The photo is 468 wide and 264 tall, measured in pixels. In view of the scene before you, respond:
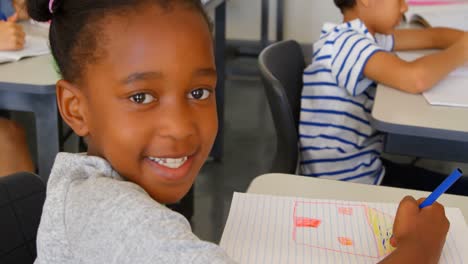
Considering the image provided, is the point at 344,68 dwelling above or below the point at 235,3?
above

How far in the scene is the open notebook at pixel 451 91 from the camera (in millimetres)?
1390

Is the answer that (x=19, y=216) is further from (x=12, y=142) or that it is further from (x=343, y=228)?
(x=12, y=142)

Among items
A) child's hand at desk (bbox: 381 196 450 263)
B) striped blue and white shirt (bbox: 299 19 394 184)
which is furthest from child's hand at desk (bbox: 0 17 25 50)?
child's hand at desk (bbox: 381 196 450 263)

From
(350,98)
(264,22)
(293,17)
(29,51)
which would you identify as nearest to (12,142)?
(29,51)

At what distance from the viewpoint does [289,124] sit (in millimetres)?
1505

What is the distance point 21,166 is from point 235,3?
9.17 ft

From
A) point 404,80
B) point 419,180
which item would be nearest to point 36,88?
point 404,80

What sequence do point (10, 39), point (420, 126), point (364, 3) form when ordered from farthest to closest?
point (364, 3) → point (10, 39) → point (420, 126)

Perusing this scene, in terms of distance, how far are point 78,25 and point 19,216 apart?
40cm

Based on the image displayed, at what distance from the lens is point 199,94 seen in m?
0.77

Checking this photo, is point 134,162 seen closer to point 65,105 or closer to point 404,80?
point 65,105

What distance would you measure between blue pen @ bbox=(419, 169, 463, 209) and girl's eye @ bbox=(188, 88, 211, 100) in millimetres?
346

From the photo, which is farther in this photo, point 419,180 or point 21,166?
point 21,166

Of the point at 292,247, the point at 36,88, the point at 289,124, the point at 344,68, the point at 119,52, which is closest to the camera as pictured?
the point at 119,52
